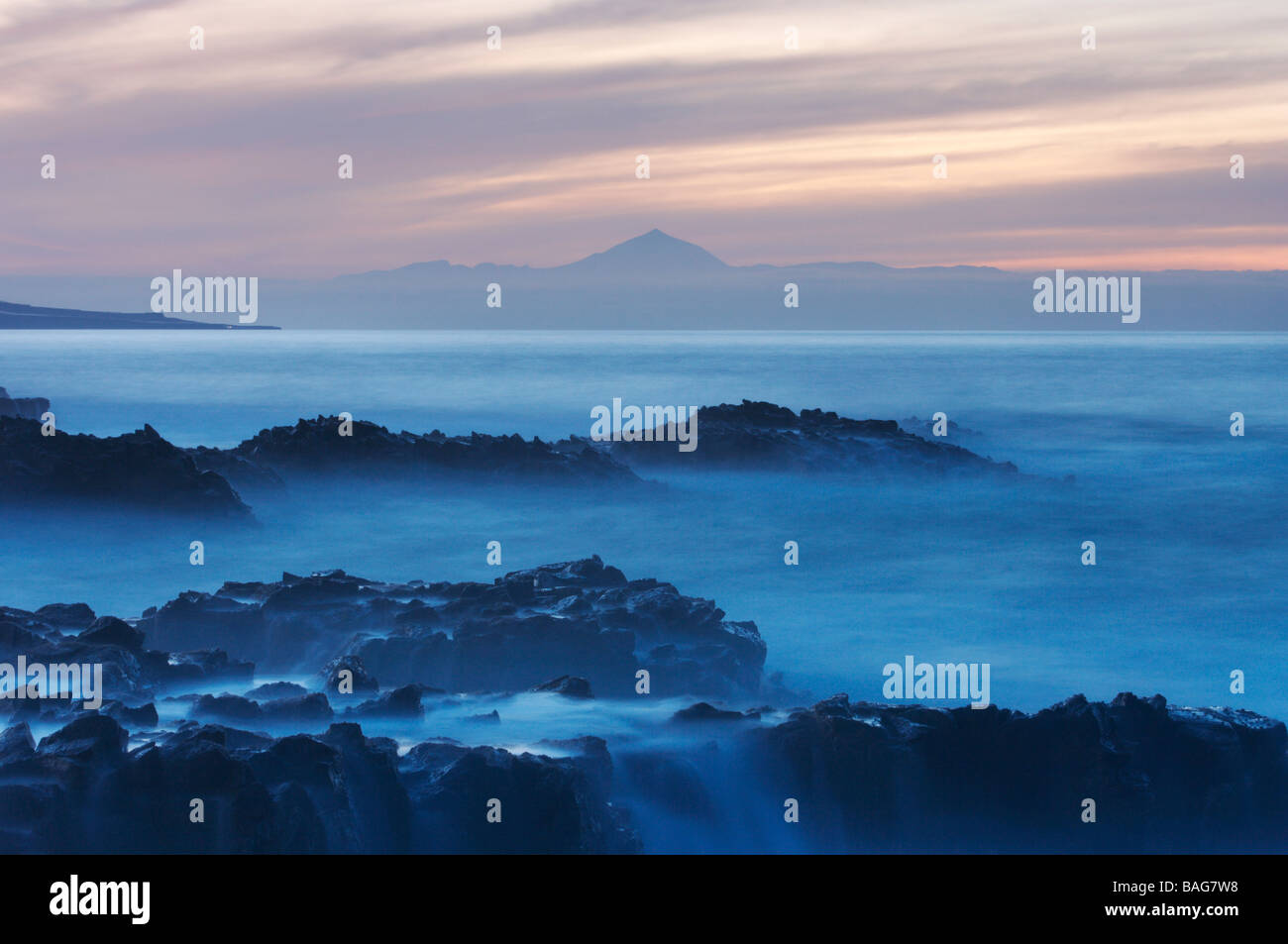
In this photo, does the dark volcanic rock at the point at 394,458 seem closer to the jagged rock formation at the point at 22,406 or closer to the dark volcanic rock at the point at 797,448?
the dark volcanic rock at the point at 797,448

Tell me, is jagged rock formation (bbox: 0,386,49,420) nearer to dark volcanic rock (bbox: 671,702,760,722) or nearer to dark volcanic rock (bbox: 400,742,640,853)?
dark volcanic rock (bbox: 671,702,760,722)

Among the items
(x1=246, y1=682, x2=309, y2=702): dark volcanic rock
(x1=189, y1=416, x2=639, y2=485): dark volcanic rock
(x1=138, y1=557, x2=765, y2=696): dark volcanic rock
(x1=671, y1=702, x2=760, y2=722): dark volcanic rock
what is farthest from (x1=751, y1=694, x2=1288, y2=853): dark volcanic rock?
(x1=189, y1=416, x2=639, y2=485): dark volcanic rock

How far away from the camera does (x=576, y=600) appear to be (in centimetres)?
1989

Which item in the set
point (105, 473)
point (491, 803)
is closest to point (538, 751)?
point (491, 803)

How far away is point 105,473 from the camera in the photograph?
31438 millimetres

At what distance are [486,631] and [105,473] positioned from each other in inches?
689

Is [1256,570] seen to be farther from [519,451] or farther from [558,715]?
[558,715]

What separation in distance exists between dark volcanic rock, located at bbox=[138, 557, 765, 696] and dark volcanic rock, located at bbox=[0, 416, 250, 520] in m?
12.0

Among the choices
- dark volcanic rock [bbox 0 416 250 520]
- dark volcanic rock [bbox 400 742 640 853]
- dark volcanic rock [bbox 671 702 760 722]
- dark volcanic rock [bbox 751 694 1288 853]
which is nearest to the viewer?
dark volcanic rock [bbox 400 742 640 853]

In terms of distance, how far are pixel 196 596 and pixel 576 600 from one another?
→ 651cm

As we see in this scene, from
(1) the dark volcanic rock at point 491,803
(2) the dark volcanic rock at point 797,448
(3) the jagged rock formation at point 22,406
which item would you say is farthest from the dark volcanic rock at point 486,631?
(3) the jagged rock formation at point 22,406

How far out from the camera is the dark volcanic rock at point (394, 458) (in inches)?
1431

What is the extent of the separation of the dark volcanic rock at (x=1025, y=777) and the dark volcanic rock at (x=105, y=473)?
21.9 meters

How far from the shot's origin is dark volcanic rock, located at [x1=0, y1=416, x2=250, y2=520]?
31469mm
